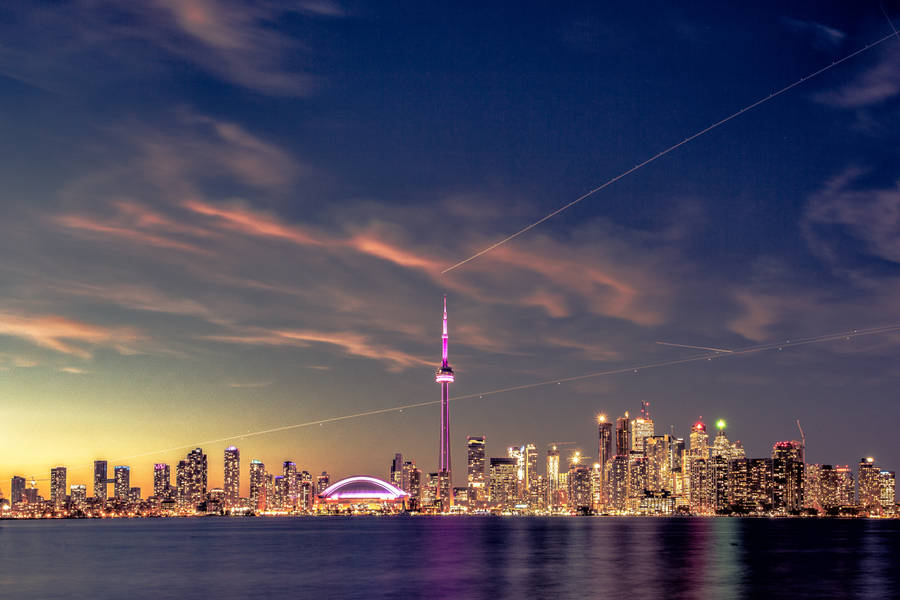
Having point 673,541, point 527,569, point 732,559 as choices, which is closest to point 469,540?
point 673,541

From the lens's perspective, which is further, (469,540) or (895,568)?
(469,540)

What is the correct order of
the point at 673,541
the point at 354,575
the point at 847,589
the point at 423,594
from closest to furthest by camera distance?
the point at 423,594, the point at 847,589, the point at 354,575, the point at 673,541

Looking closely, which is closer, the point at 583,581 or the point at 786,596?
the point at 786,596

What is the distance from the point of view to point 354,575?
106 meters

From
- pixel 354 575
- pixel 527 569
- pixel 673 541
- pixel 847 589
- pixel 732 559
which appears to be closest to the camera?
pixel 847 589

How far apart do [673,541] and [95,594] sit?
13228cm

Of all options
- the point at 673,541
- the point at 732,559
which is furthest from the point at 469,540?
the point at 732,559

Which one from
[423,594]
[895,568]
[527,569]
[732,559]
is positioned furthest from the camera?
[732,559]

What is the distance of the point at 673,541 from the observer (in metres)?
190

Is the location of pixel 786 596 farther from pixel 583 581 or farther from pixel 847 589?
pixel 583 581

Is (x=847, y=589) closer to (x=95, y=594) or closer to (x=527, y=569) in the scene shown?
(x=527, y=569)

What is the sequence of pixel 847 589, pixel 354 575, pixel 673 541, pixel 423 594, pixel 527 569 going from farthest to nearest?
pixel 673 541, pixel 527 569, pixel 354 575, pixel 847 589, pixel 423 594

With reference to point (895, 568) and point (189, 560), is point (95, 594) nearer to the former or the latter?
point (189, 560)

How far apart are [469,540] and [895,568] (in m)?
Answer: 89.1
